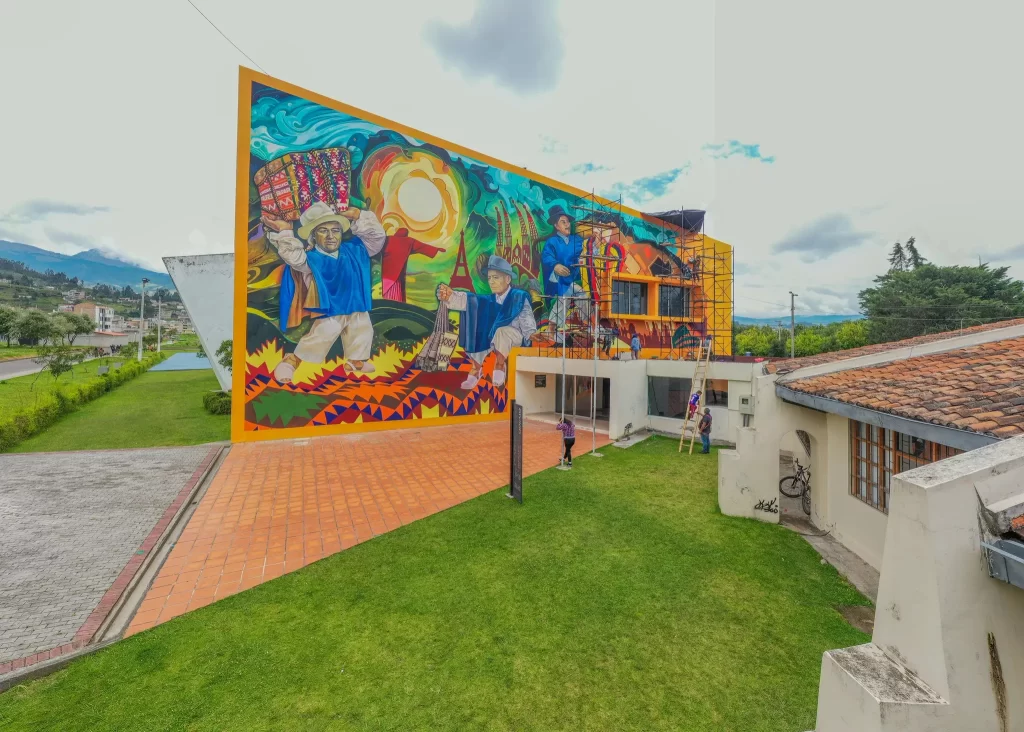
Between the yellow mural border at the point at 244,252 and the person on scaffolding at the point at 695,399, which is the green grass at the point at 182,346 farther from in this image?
the person on scaffolding at the point at 695,399

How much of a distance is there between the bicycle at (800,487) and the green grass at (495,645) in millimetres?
1917

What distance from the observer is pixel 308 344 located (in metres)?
14.8

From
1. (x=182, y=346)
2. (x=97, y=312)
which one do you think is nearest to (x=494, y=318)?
(x=182, y=346)

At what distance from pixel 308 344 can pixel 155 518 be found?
297 inches

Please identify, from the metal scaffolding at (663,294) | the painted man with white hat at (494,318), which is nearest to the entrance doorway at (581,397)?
the metal scaffolding at (663,294)

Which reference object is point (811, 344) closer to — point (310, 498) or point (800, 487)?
point (800, 487)

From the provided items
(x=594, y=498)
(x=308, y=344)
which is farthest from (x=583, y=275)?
(x=594, y=498)

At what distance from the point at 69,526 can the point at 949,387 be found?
44.3 ft

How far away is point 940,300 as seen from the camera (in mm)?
35062

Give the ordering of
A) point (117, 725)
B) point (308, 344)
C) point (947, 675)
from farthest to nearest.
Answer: point (308, 344)
point (117, 725)
point (947, 675)

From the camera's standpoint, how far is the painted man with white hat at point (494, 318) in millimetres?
18172

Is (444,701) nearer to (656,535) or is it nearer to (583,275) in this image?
(656,535)

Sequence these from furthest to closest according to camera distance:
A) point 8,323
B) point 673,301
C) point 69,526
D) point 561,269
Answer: point 8,323
point 673,301
point 561,269
point 69,526

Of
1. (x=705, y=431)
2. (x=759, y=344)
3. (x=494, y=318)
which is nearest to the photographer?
(x=705, y=431)
